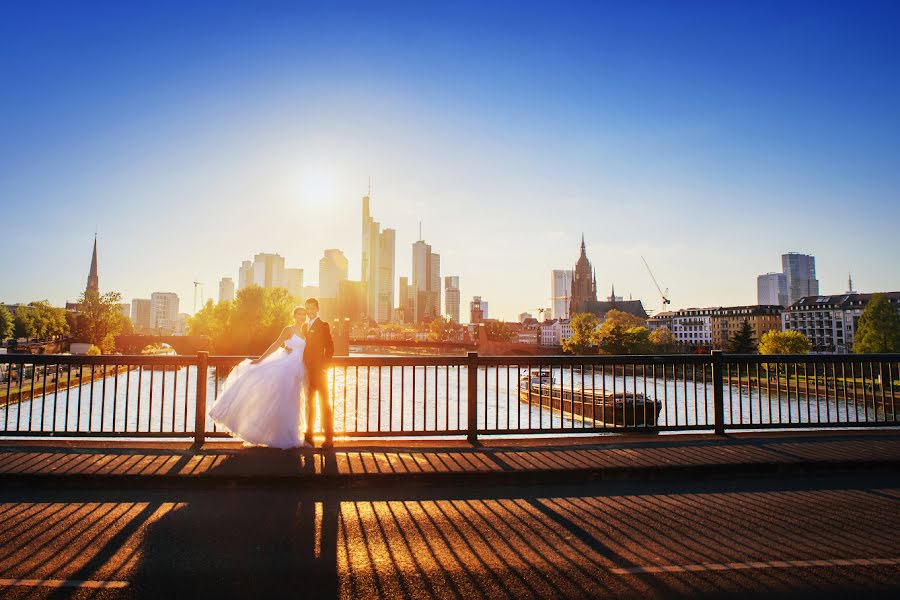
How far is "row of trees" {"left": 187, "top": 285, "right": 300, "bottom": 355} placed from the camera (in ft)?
217

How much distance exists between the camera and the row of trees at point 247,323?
66.0 m

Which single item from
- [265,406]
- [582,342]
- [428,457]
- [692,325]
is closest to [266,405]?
[265,406]

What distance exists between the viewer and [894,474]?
6898 mm

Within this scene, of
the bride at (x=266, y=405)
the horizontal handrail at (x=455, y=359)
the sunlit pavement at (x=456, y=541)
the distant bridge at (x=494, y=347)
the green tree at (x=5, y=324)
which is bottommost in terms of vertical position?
the distant bridge at (x=494, y=347)

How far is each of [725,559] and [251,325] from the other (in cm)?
6846

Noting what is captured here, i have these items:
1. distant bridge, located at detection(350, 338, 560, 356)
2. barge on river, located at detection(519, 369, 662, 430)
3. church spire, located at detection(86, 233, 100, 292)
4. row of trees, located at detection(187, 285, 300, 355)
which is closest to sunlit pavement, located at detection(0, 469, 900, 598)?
barge on river, located at detection(519, 369, 662, 430)

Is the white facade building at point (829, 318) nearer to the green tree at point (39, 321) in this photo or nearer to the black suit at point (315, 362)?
the black suit at point (315, 362)

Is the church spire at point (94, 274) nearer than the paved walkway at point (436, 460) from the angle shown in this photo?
No

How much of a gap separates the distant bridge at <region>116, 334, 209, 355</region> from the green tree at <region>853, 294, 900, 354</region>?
93.3 metres

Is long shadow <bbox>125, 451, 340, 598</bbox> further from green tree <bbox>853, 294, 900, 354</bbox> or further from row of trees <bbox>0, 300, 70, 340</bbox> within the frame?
row of trees <bbox>0, 300, 70, 340</bbox>

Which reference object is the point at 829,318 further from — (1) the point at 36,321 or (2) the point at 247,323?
(1) the point at 36,321

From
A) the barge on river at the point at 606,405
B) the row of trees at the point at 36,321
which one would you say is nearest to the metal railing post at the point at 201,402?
the barge on river at the point at 606,405

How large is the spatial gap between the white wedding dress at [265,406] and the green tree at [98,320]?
7966 centimetres

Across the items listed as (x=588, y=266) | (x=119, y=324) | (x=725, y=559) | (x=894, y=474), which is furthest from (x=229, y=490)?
(x=588, y=266)
